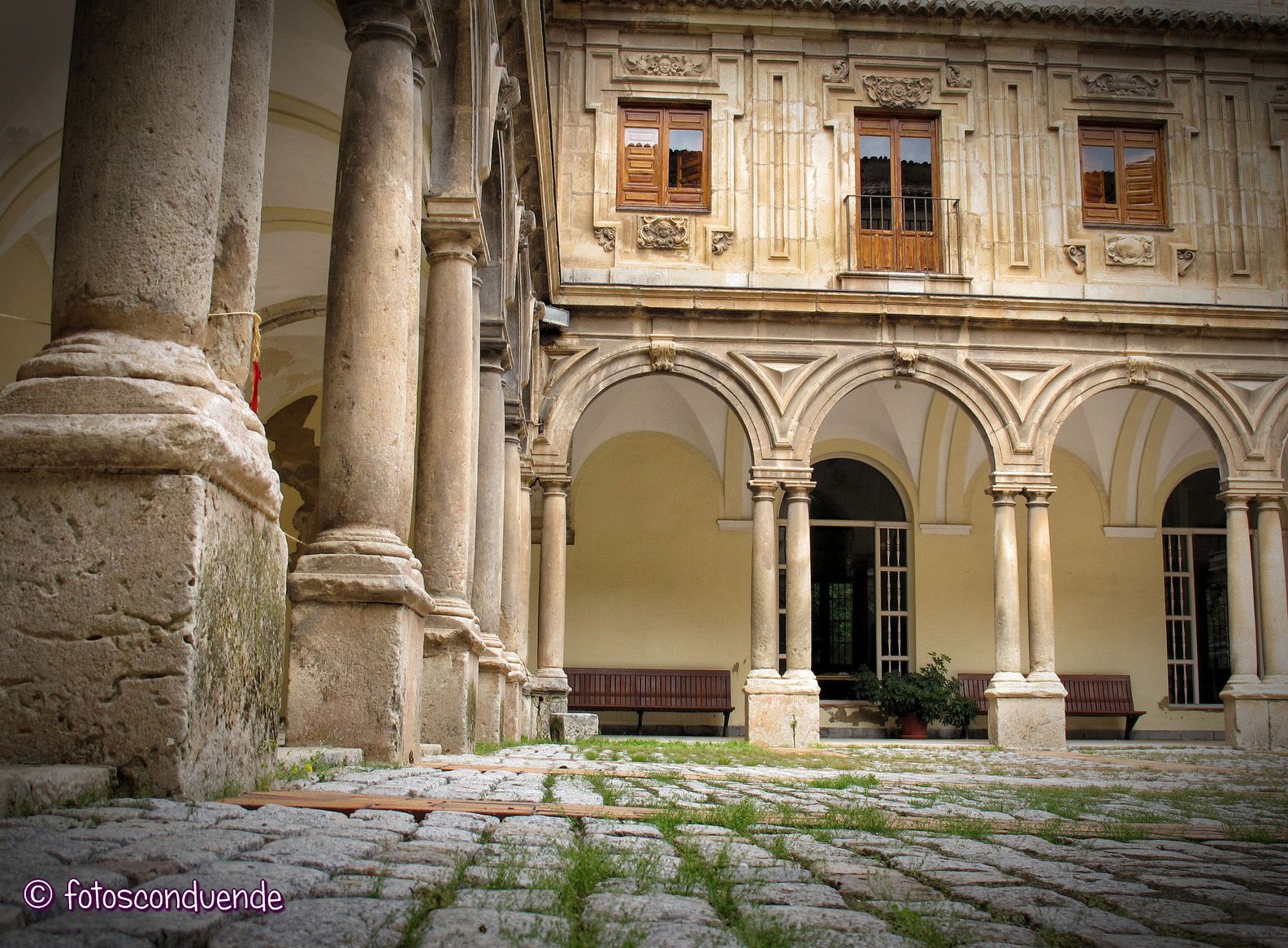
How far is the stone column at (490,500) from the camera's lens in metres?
10.1

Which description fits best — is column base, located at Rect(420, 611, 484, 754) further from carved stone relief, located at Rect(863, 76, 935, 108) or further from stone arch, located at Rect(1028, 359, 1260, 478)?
carved stone relief, located at Rect(863, 76, 935, 108)

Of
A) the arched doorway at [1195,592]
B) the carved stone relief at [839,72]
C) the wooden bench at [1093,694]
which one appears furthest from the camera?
the arched doorway at [1195,592]

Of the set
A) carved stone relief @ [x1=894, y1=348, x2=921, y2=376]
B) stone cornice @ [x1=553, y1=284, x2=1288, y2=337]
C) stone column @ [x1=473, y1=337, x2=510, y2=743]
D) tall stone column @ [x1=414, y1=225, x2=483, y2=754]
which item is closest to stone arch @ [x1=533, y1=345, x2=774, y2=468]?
stone cornice @ [x1=553, y1=284, x2=1288, y2=337]

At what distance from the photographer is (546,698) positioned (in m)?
14.7

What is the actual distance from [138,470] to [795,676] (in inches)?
502

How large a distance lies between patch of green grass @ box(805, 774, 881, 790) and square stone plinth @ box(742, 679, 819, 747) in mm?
8374

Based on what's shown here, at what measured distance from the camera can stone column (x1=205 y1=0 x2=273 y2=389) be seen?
3.62m

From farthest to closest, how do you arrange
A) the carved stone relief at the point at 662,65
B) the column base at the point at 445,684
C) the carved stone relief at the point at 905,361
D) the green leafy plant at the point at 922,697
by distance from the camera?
1. the green leafy plant at the point at 922,697
2. the carved stone relief at the point at 662,65
3. the carved stone relief at the point at 905,361
4. the column base at the point at 445,684

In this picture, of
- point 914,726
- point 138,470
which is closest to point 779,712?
point 914,726

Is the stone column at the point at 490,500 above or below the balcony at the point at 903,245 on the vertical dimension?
below

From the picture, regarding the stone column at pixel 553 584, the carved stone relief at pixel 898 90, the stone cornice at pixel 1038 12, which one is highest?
the stone cornice at pixel 1038 12

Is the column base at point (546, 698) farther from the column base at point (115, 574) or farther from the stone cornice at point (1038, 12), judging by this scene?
the column base at point (115, 574)

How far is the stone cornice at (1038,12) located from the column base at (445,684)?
11.5 metres

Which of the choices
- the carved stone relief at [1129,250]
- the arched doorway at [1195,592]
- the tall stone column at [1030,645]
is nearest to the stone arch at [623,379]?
the tall stone column at [1030,645]
